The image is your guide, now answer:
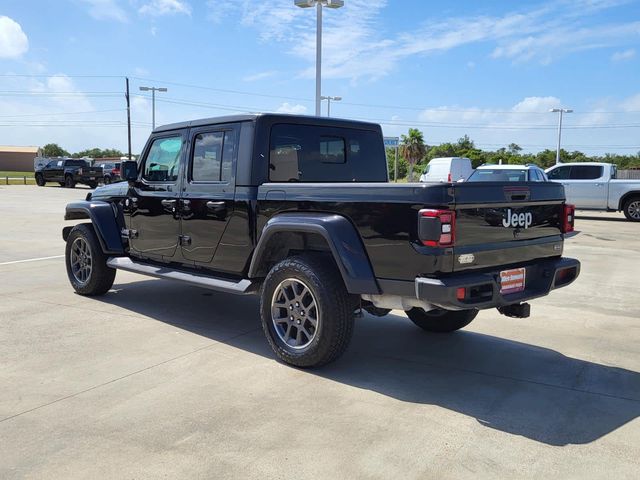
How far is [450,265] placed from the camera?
12.2ft

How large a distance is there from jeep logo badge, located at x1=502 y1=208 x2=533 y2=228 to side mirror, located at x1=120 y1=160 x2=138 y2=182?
3914mm

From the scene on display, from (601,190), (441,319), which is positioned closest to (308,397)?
(441,319)

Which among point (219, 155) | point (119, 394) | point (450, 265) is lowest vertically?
point (119, 394)

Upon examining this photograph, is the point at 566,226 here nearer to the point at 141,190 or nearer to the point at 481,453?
the point at 481,453

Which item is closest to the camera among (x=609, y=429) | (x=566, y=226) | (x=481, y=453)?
(x=481, y=453)

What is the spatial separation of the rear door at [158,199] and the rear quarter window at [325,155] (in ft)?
3.79

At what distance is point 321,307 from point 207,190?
1727mm

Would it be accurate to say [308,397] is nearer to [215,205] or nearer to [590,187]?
[215,205]

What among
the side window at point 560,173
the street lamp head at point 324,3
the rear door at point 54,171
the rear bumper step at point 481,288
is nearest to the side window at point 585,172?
the side window at point 560,173

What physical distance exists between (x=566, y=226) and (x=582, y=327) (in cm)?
157

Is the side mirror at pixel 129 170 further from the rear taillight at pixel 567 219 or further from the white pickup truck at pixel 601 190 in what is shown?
the white pickup truck at pixel 601 190

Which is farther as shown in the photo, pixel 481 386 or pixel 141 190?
pixel 141 190

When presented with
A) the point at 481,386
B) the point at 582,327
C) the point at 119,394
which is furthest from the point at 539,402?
the point at 119,394

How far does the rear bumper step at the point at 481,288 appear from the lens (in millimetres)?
3615
